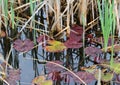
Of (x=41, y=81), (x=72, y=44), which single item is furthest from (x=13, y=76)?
(x=72, y=44)

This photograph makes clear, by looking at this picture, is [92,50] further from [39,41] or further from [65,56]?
[39,41]

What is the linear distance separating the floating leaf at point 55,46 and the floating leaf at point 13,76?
24 centimetres

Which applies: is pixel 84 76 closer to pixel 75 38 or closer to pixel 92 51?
pixel 92 51

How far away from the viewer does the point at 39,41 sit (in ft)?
6.16

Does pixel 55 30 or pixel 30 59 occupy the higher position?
pixel 55 30

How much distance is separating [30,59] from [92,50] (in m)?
0.35

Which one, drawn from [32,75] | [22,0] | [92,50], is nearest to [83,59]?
[92,50]

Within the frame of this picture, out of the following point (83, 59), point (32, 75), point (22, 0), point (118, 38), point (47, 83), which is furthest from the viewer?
point (22, 0)

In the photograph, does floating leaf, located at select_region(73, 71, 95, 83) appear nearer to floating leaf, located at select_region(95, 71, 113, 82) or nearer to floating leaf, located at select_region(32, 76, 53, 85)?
floating leaf, located at select_region(95, 71, 113, 82)

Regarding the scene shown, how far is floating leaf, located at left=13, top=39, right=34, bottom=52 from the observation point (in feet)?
5.96

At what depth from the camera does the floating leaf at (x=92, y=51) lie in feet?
5.72

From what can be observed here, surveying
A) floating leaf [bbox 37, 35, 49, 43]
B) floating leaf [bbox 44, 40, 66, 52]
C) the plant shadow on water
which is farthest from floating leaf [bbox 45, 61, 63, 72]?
floating leaf [bbox 37, 35, 49, 43]

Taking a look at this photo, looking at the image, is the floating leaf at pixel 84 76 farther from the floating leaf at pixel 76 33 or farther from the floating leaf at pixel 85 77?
the floating leaf at pixel 76 33

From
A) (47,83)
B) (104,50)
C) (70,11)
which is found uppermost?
(70,11)
